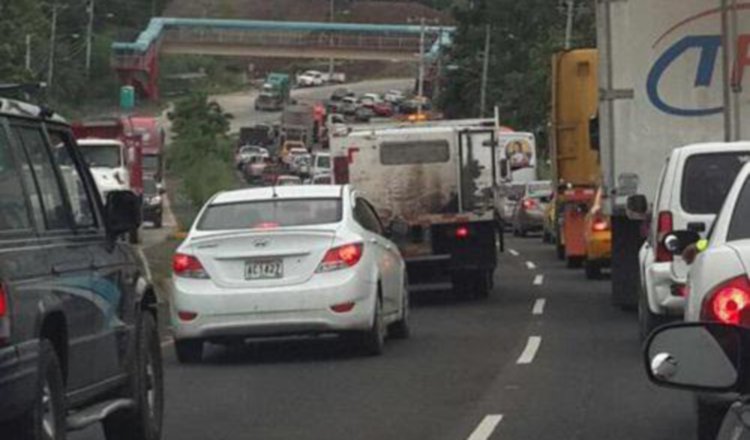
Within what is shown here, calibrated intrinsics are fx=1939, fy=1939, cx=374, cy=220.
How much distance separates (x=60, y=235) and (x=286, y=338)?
31.5 ft

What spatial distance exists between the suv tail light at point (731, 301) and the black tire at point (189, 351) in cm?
1047

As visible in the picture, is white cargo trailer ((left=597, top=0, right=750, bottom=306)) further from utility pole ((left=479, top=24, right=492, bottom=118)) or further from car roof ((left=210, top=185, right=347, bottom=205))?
utility pole ((left=479, top=24, right=492, bottom=118))

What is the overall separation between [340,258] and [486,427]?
4.35 meters

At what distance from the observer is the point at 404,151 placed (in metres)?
24.7

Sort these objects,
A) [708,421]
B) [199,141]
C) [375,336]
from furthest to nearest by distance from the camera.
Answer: [199,141] → [375,336] → [708,421]

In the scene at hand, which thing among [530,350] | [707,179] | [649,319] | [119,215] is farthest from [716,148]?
[119,215]

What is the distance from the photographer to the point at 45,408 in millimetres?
8461

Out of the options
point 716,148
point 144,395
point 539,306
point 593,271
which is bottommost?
point 593,271

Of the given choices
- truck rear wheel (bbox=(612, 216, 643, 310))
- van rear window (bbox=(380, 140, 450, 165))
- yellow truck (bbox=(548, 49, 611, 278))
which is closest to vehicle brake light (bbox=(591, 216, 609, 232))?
yellow truck (bbox=(548, 49, 611, 278))

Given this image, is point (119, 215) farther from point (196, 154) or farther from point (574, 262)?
point (196, 154)

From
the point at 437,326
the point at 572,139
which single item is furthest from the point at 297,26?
the point at 437,326

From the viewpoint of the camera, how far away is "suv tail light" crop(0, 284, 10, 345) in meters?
7.72

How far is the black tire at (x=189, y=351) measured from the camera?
54.5ft

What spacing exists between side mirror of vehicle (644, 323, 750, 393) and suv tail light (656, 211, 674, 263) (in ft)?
35.1
